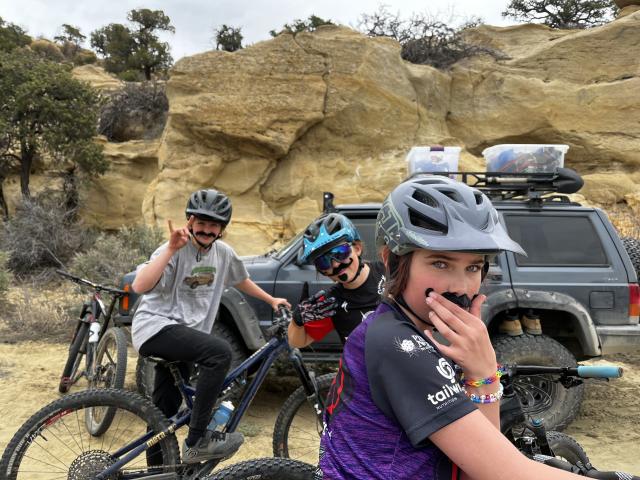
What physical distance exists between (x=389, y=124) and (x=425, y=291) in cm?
1237

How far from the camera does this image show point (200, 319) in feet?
10.9

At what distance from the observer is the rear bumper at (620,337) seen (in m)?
4.49

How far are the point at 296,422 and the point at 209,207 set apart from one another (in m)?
1.54

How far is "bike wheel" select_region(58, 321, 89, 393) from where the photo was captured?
4.94m

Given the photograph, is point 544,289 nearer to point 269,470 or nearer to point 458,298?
point 269,470

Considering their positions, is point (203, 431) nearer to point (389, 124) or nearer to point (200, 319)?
point (200, 319)

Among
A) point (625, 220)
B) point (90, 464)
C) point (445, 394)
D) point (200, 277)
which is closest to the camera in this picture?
point (445, 394)

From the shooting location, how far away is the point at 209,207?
322 cm

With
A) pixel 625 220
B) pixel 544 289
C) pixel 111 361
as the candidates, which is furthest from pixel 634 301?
pixel 625 220

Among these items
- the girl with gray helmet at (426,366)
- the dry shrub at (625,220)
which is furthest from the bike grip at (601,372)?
the dry shrub at (625,220)

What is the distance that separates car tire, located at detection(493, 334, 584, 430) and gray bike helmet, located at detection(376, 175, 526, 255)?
3.43 meters

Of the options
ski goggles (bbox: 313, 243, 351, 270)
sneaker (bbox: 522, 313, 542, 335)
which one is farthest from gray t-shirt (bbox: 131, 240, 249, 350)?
sneaker (bbox: 522, 313, 542, 335)

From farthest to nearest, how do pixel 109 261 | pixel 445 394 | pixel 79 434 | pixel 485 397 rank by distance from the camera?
pixel 109 261
pixel 79 434
pixel 485 397
pixel 445 394

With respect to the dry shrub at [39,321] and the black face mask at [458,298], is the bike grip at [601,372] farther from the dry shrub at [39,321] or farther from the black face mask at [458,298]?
the dry shrub at [39,321]
